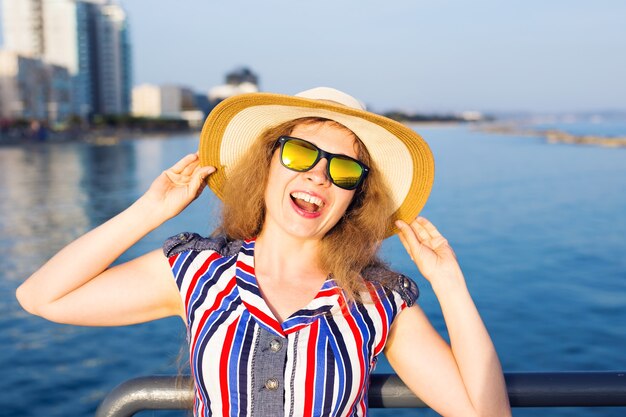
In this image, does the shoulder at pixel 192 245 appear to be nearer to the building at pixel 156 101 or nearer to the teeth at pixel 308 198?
the teeth at pixel 308 198

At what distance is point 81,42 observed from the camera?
105750 mm

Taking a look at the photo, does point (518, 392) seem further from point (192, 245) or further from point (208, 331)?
point (192, 245)

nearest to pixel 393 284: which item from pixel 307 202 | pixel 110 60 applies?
pixel 307 202

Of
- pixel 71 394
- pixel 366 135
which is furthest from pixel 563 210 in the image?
pixel 366 135

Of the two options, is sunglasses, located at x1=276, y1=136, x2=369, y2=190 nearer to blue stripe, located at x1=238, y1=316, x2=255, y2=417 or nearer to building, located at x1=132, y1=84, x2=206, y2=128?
blue stripe, located at x1=238, y1=316, x2=255, y2=417

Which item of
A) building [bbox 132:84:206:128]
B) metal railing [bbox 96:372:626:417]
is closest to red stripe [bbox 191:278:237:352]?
metal railing [bbox 96:372:626:417]

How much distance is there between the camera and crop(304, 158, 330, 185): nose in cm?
177

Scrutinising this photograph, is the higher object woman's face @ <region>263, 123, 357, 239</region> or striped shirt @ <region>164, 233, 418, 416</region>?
woman's face @ <region>263, 123, 357, 239</region>

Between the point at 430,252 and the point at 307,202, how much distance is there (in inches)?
14.4

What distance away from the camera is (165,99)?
13775 centimetres

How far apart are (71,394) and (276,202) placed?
23.3 feet

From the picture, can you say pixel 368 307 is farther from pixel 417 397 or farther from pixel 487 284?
pixel 487 284

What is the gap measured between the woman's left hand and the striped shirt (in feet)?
0.26

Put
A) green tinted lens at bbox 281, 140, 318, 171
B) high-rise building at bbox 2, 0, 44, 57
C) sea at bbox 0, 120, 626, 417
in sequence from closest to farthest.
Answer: green tinted lens at bbox 281, 140, 318, 171 < sea at bbox 0, 120, 626, 417 < high-rise building at bbox 2, 0, 44, 57
